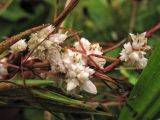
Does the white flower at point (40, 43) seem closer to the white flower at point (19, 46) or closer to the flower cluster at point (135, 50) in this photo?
the white flower at point (19, 46)

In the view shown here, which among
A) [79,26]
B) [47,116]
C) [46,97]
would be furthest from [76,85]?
[79,26]

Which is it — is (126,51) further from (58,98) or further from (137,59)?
(58,98)

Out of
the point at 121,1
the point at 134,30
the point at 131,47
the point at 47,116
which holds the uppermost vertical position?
the point at 121,1

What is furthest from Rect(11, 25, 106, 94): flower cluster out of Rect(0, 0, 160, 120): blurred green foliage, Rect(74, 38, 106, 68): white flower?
Rect(0, 0, 160, 120): blurred green foliage

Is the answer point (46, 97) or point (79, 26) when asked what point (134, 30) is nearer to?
point (79, 26)

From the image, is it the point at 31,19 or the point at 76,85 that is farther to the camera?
the point at 31,19

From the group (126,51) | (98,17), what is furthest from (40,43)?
(98,17)

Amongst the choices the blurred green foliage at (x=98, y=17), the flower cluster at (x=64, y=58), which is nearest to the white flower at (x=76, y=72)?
the flower cluster at (x=64, y=58)
